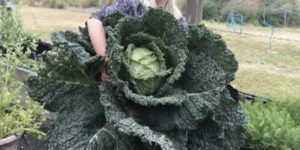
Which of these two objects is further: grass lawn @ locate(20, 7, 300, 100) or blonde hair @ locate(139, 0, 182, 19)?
grass lawn @ locate(20, 7, 300, 100)

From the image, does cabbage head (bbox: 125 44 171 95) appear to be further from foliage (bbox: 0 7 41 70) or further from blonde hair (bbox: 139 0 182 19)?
foliage (bbox: 0 7 41 70)

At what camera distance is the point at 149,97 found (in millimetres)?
1363

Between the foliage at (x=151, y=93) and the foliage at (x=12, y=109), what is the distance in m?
0.59

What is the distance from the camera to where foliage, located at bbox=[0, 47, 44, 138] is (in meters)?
2.08

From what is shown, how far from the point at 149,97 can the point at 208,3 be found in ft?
5.67

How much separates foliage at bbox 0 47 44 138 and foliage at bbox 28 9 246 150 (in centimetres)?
59

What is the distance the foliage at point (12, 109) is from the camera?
208 cm

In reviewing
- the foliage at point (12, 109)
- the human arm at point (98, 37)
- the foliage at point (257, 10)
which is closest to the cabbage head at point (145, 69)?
the human arm at point (98, 37)

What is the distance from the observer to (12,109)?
2.19m

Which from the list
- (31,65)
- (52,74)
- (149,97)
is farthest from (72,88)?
(31,65)

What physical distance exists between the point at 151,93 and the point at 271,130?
0.53m

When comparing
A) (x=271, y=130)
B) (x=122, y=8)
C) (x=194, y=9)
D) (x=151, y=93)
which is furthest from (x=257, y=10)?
(x=151, y=93)

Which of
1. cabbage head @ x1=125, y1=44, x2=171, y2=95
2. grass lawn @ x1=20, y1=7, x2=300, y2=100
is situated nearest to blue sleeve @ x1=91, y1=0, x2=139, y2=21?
cabbage head @ x1=125, y1=44, x2=171, y2=95

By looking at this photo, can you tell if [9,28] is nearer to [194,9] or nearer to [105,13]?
[194,9]
